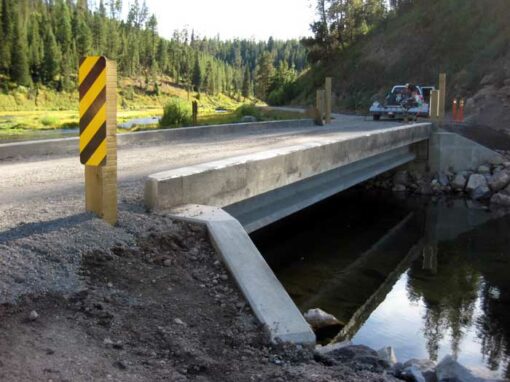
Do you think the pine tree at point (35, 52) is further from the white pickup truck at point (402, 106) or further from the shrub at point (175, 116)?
the white pickup truck at point (402, 106)

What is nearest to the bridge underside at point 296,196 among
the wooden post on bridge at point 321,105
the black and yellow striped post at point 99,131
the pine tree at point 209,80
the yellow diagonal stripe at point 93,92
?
the black and yellow striped post at point 99,131

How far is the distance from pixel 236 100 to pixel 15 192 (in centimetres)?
16688

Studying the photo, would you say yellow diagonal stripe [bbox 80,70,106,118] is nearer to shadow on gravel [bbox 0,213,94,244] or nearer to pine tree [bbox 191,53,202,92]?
shadow on gravel [bbox 0,213,94,244]

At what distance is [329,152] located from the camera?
1162 centimetres

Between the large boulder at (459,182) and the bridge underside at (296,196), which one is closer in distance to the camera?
the bridge underside at (296,196)

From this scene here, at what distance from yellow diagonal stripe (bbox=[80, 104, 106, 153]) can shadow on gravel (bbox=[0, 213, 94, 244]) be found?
682 mm

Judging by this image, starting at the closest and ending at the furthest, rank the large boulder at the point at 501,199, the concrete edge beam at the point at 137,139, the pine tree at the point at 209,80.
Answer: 1. the concrete edge beam at the point at 137,139
2. the large boulder at the point at 501,199
3. the pine tree at the point at 209,80

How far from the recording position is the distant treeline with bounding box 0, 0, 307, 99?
106062mm

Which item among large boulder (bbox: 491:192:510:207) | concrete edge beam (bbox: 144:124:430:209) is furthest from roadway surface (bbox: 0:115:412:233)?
large boulder (bbox: 491:192:510:207)

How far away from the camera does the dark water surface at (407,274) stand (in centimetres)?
796

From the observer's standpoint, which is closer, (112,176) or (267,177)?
(112,176)

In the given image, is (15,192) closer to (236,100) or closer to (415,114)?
(415,114)

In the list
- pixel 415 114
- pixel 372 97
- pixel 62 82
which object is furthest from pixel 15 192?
pixel 62 82

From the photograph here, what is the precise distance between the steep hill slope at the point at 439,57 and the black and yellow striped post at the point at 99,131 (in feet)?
92.5
